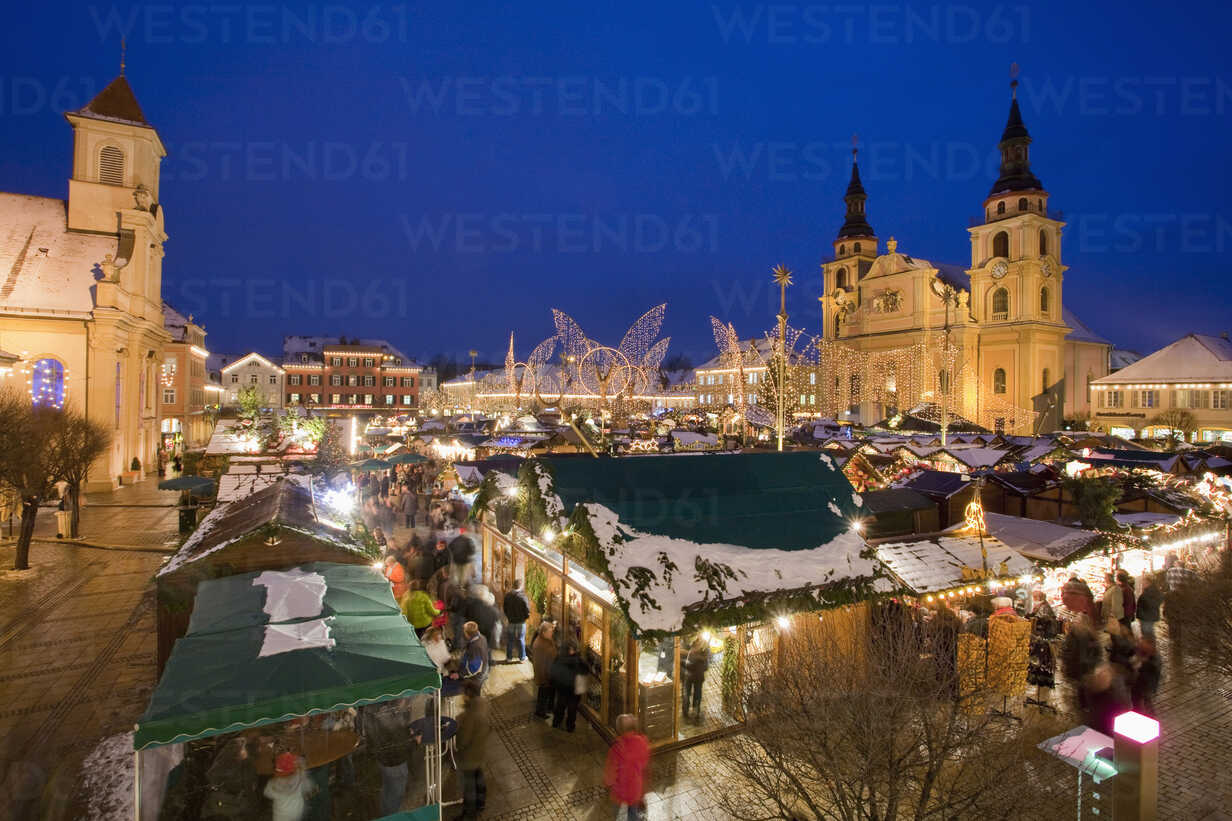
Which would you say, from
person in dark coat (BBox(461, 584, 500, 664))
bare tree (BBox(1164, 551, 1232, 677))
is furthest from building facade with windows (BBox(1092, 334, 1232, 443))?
person in dark coat (BBox(461, 584, 500, 664))

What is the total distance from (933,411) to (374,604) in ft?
155

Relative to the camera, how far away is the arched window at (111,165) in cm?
3139

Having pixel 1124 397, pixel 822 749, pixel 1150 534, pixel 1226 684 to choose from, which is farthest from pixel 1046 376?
pixel 822 749

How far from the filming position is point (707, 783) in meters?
6.82

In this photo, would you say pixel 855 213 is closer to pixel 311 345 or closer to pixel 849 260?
pixel 849 260

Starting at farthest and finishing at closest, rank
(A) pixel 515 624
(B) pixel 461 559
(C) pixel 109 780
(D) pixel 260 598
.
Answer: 1. (B) pixel 461 559
2. (A) pixel 515 624
3. (D) pixel 260 598
4. (C) pixel 109 780

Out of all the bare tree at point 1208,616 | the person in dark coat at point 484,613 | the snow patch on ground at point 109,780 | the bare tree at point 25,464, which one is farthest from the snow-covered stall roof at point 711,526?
the bare tree at point 25,464

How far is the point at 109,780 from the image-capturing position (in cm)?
650

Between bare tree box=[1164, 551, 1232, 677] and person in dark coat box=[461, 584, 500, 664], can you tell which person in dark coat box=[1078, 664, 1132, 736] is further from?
person in dark coat box=[461, 584, 500, 664]

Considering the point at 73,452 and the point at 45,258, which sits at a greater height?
the point at 45,258

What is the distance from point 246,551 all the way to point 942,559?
9689 mm

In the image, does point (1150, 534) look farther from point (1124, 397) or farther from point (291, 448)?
point (1124, 397)

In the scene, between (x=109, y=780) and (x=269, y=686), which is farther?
(x=109, y=780)

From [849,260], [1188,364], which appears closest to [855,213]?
[849,260]
